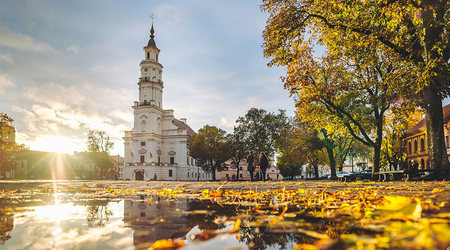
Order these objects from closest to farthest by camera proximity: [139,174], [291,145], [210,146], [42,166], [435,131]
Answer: [435,131] → [291,145] → [210,146] → [139,174] → [42,166]

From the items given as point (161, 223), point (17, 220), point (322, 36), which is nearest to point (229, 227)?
point (161, 223)

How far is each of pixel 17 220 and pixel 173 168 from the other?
7273 centimetres

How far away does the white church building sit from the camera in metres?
68.3

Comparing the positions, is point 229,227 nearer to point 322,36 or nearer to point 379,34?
point 379,34

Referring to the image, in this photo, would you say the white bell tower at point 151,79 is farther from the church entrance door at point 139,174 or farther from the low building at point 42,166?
the low building at point 42,166

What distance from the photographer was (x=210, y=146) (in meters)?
58.3

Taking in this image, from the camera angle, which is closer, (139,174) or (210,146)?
(210,146)

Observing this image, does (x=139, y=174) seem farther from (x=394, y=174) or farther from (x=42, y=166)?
(x=394, y=174)

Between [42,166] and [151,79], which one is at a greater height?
[151,79]

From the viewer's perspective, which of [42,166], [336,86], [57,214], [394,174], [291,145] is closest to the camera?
[57,214]

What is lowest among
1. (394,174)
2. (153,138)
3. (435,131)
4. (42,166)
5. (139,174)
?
(139,174)

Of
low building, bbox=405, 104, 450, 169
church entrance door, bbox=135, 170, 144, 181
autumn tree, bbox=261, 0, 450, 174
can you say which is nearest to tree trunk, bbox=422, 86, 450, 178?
autumn tree, bbox=261, 0, 450, 174

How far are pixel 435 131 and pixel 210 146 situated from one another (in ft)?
156

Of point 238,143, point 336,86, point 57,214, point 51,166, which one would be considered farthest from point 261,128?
point 51,166
